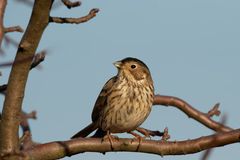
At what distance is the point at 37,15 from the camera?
372 cm

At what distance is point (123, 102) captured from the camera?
26.1 feet

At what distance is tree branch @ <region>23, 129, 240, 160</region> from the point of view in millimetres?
4707

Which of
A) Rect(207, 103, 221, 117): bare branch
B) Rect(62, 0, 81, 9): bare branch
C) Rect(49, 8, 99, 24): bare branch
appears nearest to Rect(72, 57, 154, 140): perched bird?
Rect(207, 103, 221, 117): bare branch

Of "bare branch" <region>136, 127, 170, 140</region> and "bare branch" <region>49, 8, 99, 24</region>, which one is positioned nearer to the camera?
"bare branch" <region>49, 8, 99, 24</region>

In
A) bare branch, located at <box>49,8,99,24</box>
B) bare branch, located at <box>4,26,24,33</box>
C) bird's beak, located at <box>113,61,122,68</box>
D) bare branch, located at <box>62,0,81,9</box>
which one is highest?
bare branch, located at <box>62,0,81,9</box>

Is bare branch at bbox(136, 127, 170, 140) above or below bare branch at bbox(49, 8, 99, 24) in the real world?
below

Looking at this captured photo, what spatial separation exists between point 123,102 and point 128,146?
245cm

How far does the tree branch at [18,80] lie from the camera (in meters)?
3.71

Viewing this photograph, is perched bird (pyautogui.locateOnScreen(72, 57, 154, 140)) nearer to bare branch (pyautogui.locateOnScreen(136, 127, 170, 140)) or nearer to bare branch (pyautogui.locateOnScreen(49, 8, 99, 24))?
bare branch (pyautogui.locateOnScreen(136, 127, 170, 140))

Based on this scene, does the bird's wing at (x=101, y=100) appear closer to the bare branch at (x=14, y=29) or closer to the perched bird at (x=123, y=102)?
the perched bird at (x=123, y=102)

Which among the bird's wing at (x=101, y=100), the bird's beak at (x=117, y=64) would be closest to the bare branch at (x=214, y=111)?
the bird's wing at (x=101, y=100)

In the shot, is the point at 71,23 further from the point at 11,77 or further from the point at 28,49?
the point at 11,77

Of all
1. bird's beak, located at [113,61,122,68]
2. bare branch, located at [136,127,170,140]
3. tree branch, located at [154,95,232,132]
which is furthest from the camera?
bird's beak, located at [113,61,122,68]

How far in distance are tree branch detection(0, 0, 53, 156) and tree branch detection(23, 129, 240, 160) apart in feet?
1.06
